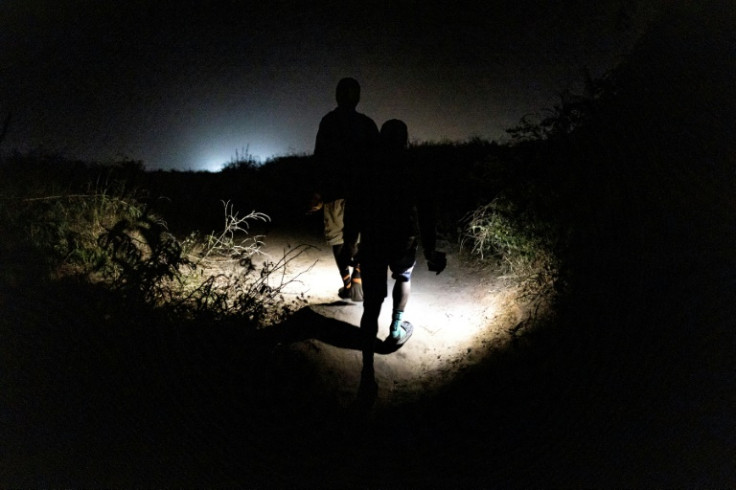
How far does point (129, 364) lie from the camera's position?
2.37 metres

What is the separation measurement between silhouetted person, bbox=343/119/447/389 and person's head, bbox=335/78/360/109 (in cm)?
126

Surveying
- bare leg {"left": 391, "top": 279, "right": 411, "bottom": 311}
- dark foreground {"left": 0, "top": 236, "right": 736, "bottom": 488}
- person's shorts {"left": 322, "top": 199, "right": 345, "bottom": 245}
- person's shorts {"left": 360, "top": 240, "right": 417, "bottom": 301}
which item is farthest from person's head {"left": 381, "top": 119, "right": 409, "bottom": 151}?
dark foreground {"left": 0, "top": 236, "right": 736, "bottom": 488}

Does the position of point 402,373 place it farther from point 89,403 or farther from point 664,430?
point 89,403

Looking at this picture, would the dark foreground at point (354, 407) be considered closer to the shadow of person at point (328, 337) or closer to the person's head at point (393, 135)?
the shadow of person at point (328, 337)

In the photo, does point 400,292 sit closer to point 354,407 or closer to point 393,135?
point 354,407

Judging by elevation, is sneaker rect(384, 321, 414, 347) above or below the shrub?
below

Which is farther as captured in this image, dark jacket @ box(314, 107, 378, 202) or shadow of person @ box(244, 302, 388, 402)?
dark jacket @ box(314, 107, 378, 202)

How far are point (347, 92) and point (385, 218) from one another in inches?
65.6

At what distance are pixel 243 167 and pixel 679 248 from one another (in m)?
12.7

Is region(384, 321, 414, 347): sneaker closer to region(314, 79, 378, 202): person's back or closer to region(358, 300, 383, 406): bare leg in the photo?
region(358, 300, 383, 406): bare leg

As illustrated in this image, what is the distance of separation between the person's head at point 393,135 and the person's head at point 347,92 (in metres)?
1.25

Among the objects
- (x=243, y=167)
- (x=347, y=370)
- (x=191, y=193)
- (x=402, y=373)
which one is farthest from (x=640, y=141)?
(x=243, y=167)

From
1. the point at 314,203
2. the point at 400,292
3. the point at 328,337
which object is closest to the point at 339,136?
the point at 314,203

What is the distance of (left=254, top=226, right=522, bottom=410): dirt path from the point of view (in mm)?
3102
